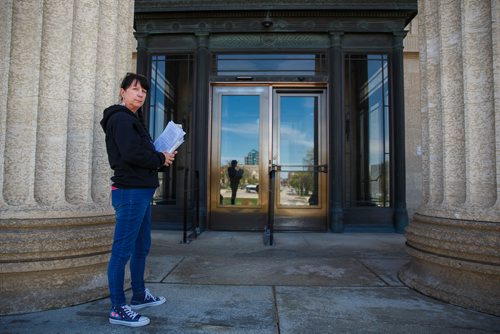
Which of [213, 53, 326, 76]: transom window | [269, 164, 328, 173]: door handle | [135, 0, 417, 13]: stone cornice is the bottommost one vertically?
[269, 164, 328, 173]: door handle

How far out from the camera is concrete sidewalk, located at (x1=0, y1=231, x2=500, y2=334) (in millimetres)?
2346

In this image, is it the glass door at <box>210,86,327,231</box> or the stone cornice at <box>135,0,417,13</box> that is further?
the glass door at <box>210,86,327,231</box>

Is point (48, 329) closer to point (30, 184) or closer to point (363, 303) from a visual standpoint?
point (30, 184)

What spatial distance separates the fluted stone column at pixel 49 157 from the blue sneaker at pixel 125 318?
0.60m

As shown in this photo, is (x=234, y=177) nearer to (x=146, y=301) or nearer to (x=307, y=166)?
(x=307, y=166)

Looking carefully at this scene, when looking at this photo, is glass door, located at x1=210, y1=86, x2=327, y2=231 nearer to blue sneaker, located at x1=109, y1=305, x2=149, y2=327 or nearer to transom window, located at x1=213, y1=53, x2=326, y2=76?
transom window, located at x1=213, y1=53, x2=326, y2=76

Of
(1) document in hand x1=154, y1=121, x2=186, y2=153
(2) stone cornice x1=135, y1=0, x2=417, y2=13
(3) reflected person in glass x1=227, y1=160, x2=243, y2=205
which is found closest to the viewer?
(1) document in hand x1=154, y1=121, x2=186, y2=153

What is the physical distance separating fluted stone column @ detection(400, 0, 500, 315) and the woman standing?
7.83 ft

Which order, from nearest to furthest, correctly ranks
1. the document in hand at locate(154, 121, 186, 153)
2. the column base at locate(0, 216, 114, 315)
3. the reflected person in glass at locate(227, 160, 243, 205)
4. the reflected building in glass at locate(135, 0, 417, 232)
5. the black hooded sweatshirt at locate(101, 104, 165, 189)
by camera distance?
the black hooded sweatshirt at locate(101, 104, 165, 189) → the document in hand at locate(154, 121, 186, 153) → the column base at locate(0, 216, 114, 315) → the reflected building in glass at locate(135, 0, 417, 232) → the reflected person in glass at locate(227, 160, 243, 205)

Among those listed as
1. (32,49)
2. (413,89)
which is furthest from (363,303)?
(413,89)

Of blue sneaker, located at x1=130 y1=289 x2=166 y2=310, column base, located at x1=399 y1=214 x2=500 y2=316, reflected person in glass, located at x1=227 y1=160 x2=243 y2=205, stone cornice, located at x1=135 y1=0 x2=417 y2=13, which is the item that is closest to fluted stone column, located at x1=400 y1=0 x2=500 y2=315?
column base, located at x1=399 y1=214 x2=500 y2=316

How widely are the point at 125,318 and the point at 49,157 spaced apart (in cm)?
146

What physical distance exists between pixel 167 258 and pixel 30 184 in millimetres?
1926

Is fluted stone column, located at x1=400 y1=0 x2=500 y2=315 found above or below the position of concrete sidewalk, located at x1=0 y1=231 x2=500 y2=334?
above
